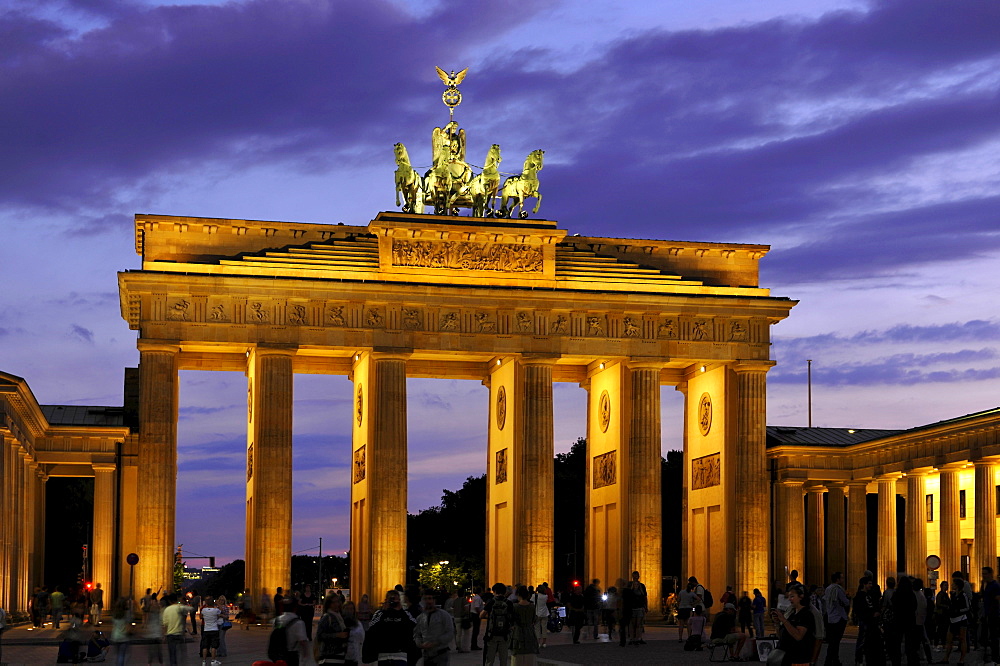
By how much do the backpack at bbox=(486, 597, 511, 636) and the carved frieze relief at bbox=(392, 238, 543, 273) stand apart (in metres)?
41.3

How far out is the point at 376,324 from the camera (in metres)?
71.8

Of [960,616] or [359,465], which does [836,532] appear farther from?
[960,616]

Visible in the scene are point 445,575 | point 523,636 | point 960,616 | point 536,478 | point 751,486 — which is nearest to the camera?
point 523,636

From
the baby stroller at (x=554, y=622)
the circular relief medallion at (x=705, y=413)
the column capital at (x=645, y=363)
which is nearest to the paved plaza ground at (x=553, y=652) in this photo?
the baby stroller at (x=554, y=622)

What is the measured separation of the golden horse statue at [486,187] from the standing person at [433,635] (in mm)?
49000

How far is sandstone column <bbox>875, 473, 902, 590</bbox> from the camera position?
3091 inches

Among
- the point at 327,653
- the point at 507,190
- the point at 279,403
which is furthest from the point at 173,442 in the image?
the point at 327,653

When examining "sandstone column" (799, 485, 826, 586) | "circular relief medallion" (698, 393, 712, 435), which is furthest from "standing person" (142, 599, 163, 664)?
"sandstone column" (799, 485, 826, 586)

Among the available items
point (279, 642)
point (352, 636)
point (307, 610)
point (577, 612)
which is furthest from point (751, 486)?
point (279, 642)

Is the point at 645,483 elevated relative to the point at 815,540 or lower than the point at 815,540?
elevated

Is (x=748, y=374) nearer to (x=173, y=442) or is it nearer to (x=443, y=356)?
(x=443, y=356)

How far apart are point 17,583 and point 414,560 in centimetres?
9215

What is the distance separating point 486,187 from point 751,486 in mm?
18185

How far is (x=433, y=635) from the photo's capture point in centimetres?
2722
